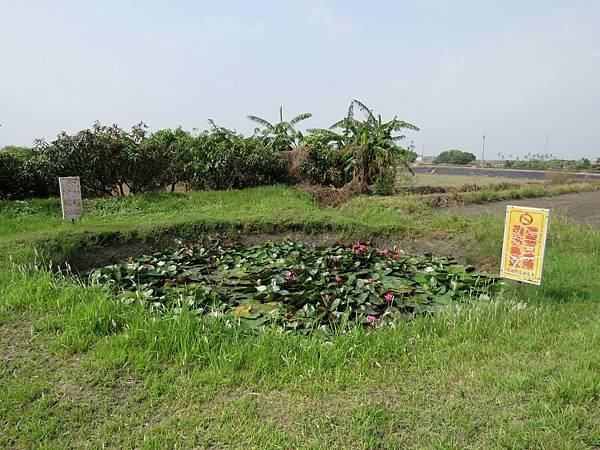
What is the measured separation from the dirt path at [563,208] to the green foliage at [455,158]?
40501mm

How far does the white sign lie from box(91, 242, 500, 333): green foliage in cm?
208

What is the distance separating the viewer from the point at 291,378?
100 inches

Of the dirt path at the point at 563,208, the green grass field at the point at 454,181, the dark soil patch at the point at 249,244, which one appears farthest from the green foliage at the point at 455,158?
the dark soil patch at the point at 249,244

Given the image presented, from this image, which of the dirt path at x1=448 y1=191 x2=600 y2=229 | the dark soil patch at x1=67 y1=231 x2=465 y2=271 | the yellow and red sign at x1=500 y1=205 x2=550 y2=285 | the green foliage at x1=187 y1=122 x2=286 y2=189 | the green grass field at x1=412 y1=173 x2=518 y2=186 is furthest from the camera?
the green grass field at x1=412 y1=173 x2=518 y2=186

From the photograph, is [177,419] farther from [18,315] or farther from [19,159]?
[19,159]

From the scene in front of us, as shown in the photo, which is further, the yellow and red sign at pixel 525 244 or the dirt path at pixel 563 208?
the dirt path at pixel 563 208

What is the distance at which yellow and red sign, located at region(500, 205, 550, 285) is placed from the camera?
147 inches

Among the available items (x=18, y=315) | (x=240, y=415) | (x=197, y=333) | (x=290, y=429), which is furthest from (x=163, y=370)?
(x=18, y=315)

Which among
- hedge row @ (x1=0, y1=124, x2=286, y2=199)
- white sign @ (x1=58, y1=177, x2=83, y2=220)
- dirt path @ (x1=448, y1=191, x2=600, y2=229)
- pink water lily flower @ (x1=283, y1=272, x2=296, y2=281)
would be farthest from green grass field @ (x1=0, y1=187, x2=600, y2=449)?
hedge row @ (x1=0, y1=124, x2=286, y2=199)

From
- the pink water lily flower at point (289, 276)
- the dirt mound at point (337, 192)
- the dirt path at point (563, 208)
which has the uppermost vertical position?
the dirt mound at point (337, 192)

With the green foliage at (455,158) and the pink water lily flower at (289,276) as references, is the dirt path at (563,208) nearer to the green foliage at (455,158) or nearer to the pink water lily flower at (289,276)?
the pink water lily flower at (289,276)

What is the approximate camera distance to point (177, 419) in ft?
7.05

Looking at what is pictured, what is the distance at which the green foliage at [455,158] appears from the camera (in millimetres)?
52250

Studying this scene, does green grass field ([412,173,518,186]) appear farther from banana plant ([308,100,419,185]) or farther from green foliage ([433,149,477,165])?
green foliage ([433,149,477,165])
